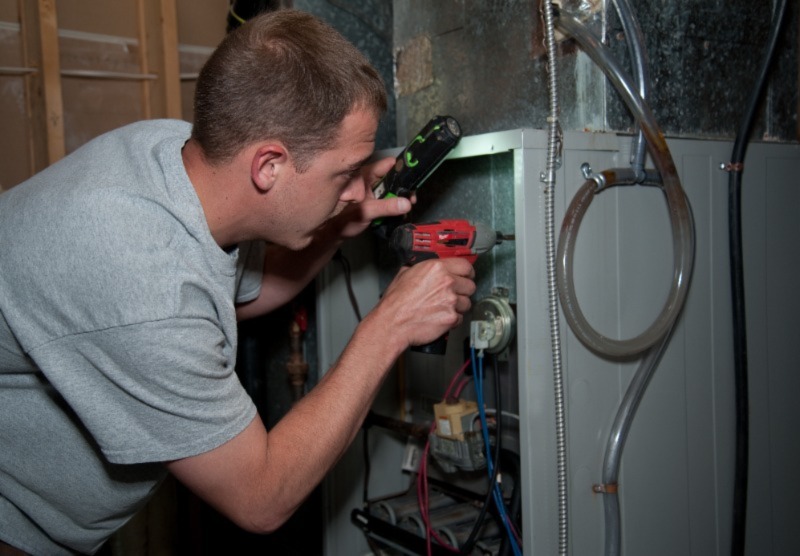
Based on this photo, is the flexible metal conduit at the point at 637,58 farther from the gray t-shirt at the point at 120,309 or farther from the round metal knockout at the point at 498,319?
the gray t-shirt at the point at 120,309

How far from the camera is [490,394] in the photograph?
157cm

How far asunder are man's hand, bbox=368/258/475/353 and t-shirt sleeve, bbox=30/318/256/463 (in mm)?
328

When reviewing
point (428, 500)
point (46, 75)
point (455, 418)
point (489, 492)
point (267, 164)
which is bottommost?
point (428, 500)

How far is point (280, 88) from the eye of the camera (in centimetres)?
106

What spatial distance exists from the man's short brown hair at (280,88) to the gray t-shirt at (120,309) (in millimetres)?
109

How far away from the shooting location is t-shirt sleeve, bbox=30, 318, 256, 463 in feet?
3.14

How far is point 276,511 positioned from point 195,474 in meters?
0.15

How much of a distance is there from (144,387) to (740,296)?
1.09m

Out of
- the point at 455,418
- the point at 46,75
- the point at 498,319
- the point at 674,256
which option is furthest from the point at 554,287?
the point at 46,75

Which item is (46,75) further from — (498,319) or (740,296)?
(740,296)

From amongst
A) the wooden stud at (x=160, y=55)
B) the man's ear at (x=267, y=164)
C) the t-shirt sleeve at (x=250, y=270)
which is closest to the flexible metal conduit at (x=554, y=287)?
the man's ear at (x=267, y=164)

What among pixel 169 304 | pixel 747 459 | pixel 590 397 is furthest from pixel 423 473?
pixel 169 304

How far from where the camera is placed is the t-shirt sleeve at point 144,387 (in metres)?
0.96

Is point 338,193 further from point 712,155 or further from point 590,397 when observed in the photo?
point 712,155
